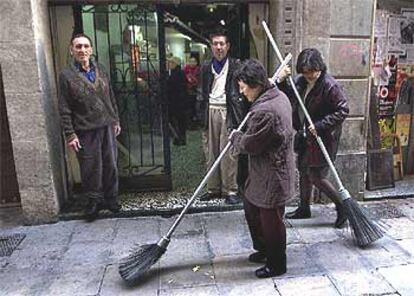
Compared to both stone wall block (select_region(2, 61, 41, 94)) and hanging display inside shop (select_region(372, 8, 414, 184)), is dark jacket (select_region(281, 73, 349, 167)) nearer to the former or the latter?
hanging display inside shop (select_region(372, 8, 414, 184))

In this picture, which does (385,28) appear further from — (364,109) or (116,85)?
(116,85)

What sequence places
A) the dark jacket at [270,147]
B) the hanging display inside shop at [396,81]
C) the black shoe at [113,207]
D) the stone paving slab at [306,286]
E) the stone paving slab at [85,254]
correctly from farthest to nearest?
the hanging display inside shop at [396,81] < the black shoe at [113,207] < the stone paving slab at [85,254] < the stone paving slab at [306,286] < the dark jacket at [270,147]

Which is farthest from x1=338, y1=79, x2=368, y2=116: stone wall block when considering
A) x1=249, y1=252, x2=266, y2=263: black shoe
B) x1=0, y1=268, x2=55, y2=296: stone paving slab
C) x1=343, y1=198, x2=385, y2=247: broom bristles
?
x1=0, y1=268, x2=55, y2=296: stone paving slab

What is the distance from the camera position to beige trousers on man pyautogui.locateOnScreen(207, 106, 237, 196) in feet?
15.9

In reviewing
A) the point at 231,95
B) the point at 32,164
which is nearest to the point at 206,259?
the point at 231,95

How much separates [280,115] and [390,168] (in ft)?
9.72

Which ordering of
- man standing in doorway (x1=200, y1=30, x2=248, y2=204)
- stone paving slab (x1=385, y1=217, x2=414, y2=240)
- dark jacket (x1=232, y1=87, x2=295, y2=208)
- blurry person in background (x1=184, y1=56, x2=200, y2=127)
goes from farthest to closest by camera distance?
blurry person in background (x1=184, y1=56, x2=200, y2=127) < man standing in doorway (x1=200, y1=30, x2=248, y2=204) < stone paving slab (x1=385, y1=217, x2=414, y2=240) < dark jacket (x1=232, y1=87, x2=295, y2=208)

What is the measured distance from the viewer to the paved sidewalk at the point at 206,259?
3.39m

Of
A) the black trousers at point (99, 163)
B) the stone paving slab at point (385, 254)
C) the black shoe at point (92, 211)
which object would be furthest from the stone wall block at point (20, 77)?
the stone paving slab at point (385, 254)

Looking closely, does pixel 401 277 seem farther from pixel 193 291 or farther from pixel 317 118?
pixel 193 291

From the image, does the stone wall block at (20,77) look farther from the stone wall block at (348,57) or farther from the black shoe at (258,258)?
the stone wall block at (348,57)

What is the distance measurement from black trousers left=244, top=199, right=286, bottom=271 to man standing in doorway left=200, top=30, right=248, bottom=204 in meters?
Result: 1.20

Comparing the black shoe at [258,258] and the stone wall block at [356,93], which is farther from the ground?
the stone wall block at [356,93]

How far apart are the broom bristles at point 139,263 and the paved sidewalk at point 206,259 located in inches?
4.1
